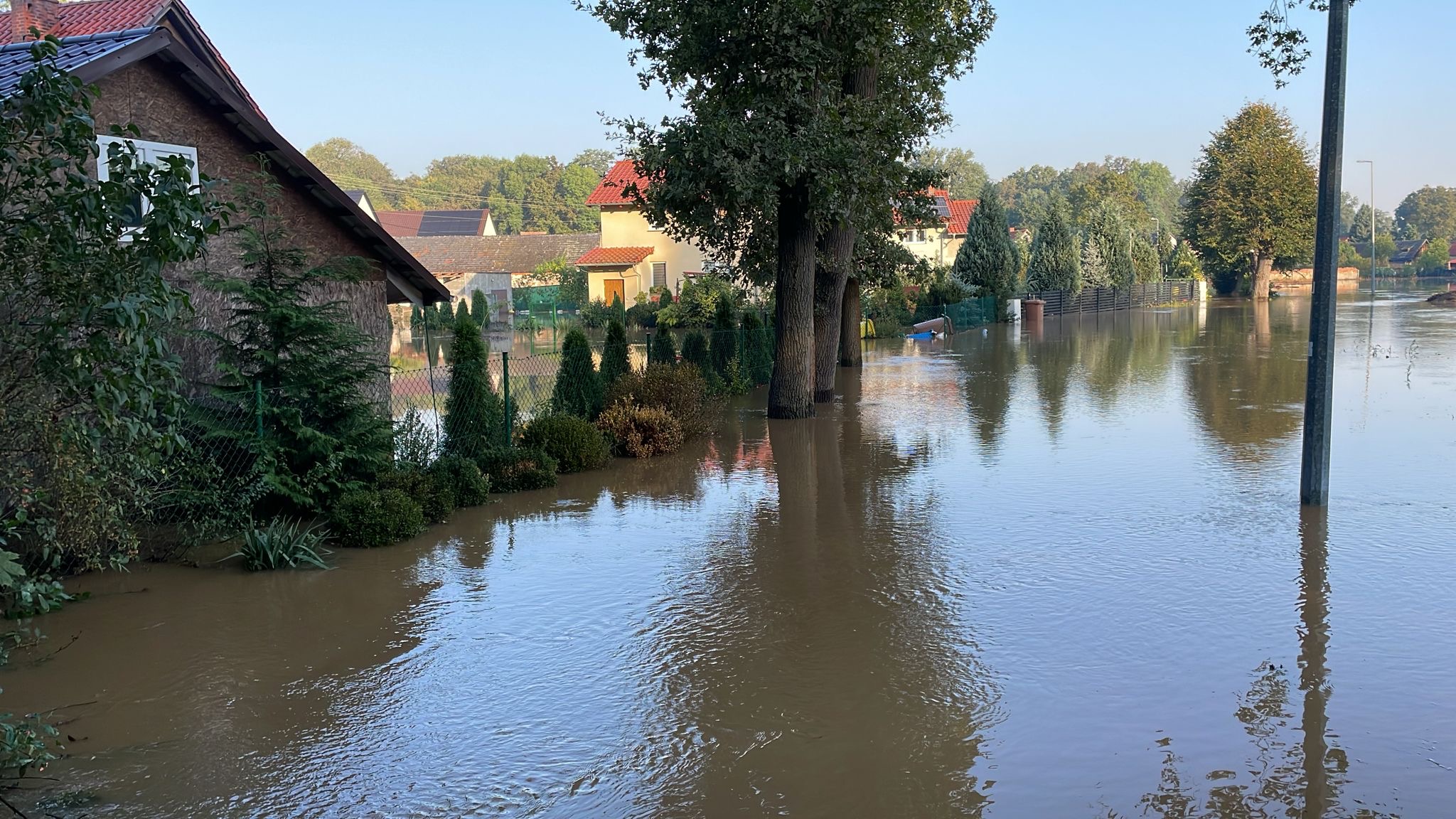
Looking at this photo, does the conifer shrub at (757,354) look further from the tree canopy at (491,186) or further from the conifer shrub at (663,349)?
the tree canopy at (491,186)

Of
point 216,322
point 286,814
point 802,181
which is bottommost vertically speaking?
point 286,814

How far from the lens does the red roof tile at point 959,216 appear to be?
67.2 metres

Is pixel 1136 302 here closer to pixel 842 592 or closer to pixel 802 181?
pixel 802 181

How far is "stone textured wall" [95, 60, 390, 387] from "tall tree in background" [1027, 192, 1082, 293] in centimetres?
4829

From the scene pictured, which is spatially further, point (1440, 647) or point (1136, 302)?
point (1136, 302)

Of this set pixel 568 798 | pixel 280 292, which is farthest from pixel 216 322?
pixel 568 798

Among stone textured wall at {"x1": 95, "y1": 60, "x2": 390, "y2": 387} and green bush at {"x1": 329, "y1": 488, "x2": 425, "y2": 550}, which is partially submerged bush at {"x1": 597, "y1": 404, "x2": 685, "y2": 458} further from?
green bush at {"x1": 329, "y1": 488, "x2": 425, "y2": 550}

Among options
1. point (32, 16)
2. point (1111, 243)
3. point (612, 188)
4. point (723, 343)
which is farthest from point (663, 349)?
point (1111, 243)

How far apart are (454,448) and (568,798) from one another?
938 centimetres

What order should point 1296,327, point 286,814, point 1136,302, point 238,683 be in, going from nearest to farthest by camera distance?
1. point 286,814
2. point 238,683
3. point 1296,327
4. point 1136,302

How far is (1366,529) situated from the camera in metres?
11.2

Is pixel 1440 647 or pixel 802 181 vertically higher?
pixel 802 181

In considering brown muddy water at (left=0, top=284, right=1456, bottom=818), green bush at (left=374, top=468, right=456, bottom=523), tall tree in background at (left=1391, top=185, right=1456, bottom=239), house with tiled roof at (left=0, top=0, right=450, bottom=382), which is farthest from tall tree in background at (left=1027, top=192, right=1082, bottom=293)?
tall tree in background at (left=1391, top=185, right=1456, bottom=239)

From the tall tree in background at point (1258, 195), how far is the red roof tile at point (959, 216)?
15847 millimetres
